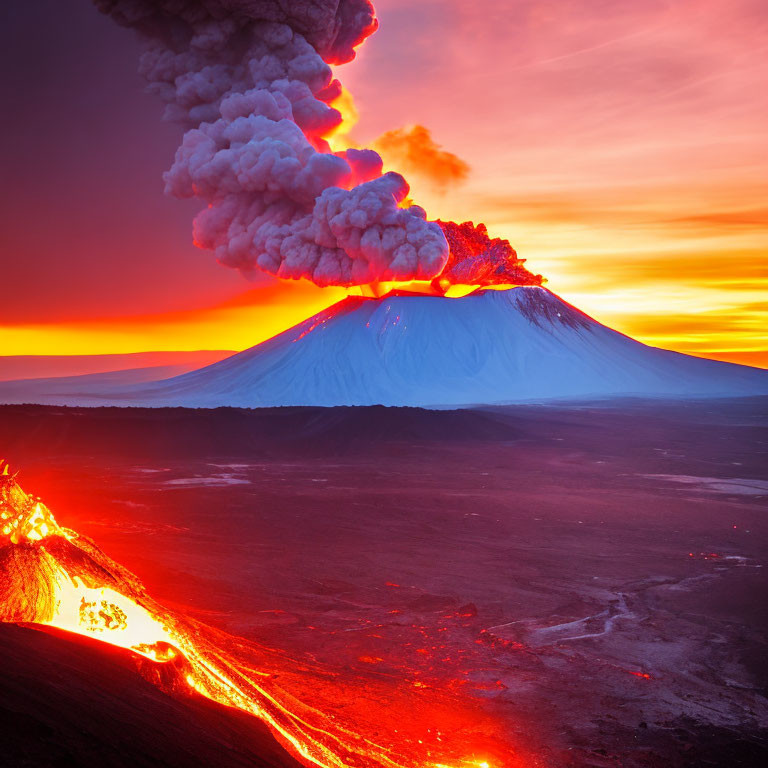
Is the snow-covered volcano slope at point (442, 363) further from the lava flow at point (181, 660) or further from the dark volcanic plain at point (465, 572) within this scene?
the lava flow at point (181, 660)

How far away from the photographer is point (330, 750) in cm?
638

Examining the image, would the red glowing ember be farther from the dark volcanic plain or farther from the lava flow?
the lava flow

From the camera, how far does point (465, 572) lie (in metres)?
14.9

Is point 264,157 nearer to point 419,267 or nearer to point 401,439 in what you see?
point 419,267

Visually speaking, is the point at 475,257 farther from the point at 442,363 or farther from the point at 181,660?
the point at 181,660

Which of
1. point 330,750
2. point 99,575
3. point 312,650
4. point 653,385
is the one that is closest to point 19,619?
point 99,575

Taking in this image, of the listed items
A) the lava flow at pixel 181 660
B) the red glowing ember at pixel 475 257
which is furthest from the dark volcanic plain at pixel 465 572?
the red glowing ember at pixel 475 257

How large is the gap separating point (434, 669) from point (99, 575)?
A: 494 cm

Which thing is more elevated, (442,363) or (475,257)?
(475,257)

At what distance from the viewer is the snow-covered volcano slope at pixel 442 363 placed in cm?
6353

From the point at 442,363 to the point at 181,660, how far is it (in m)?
65.7

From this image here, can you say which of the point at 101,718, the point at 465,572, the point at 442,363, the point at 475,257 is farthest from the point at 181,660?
the point at 475,257

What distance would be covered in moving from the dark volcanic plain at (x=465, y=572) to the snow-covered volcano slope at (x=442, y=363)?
2799cm

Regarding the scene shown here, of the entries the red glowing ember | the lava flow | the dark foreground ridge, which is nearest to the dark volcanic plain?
the dark foreground ridge
